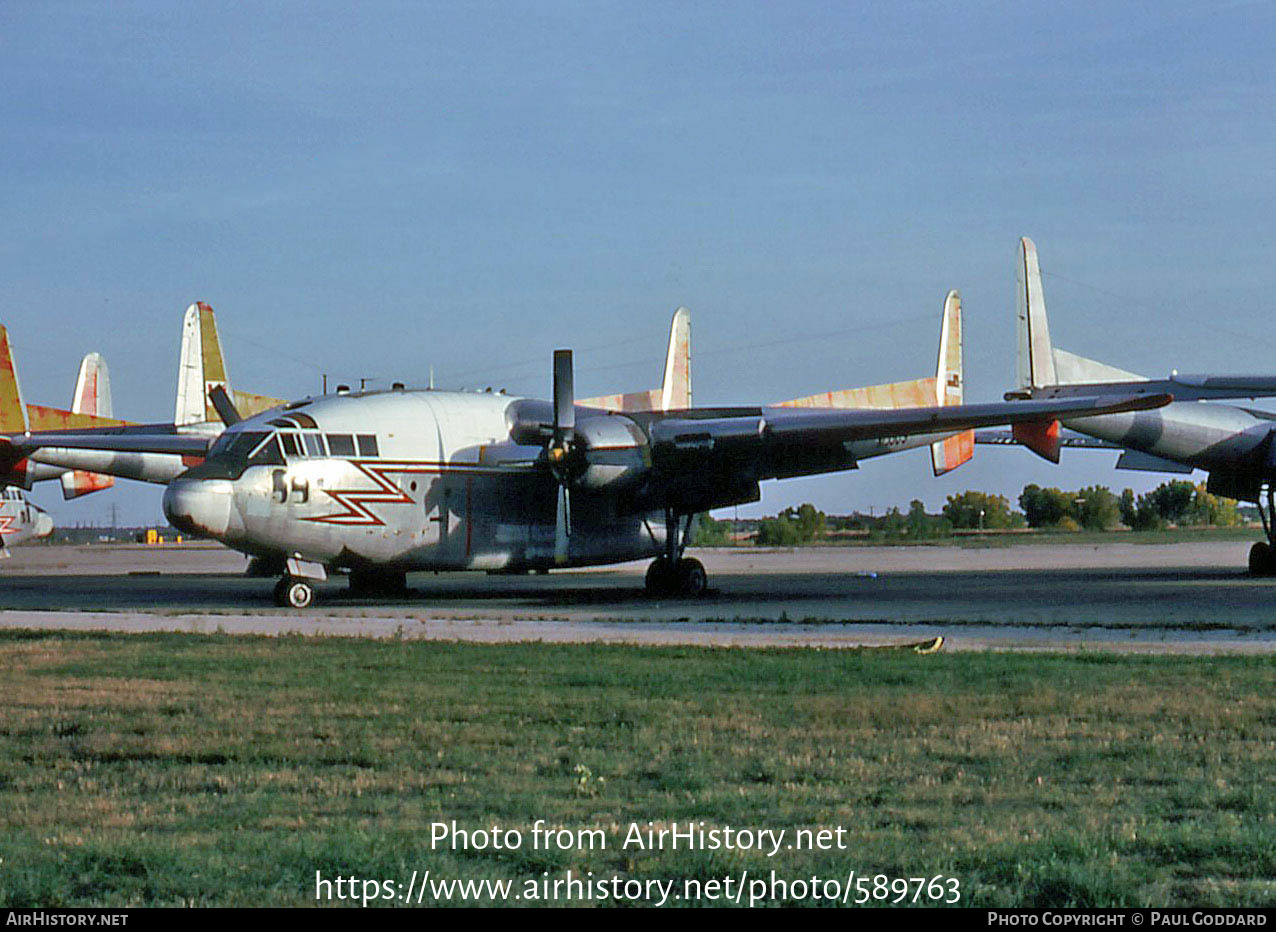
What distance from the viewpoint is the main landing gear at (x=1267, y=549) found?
3603cm

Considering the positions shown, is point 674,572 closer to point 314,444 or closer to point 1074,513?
point 314,444

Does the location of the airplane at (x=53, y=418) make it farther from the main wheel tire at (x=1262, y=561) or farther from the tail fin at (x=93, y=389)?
the main wheel tire at (x=1262, y=561)

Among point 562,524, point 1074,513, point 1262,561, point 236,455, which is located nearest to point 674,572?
point 562,524

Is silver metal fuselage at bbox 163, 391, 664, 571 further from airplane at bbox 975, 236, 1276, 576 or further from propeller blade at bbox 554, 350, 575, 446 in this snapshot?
airplane at bbox 975, 236, 1276, 576

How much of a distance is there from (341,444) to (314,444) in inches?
23.7

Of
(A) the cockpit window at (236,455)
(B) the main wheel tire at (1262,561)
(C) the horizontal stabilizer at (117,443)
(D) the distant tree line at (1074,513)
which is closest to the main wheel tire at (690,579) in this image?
(A) the cockpit window at (236,455)

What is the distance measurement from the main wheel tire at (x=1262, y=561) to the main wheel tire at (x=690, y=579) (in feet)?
49.8

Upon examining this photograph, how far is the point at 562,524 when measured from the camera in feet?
99.5

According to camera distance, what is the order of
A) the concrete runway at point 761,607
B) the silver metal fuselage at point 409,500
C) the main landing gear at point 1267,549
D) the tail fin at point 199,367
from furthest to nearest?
the tail fin at point 199,367, the main landing gear at point 1267,549, the silver metal fuselage at point 409,500, the concrete runway at point 761,607

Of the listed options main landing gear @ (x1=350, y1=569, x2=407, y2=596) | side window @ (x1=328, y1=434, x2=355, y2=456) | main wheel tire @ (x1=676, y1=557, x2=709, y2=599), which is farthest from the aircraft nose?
→ main wheel tire @ (x1=676, y1=557, x2=709, y2=599)

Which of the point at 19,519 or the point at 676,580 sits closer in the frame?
the point at 676,580

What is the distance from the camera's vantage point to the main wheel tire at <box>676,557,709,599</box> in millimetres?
30578
